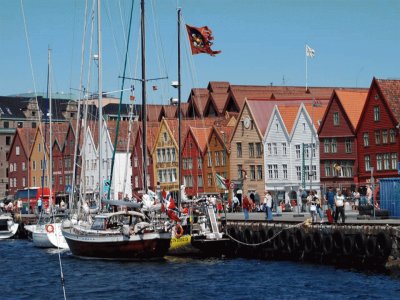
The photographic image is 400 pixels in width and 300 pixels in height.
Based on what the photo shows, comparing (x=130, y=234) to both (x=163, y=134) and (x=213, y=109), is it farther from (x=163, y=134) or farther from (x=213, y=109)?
(x=213, y=109)

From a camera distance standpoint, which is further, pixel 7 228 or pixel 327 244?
pixel 7 228

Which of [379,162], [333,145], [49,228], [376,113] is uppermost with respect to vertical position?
[376,113]

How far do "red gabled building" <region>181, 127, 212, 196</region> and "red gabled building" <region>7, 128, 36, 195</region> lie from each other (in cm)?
4107

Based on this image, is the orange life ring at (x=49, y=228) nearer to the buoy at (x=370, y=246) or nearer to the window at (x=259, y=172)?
the buoy at (x=370, y=246)

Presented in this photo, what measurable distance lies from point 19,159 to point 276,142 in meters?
62.8

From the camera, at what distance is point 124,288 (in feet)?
139

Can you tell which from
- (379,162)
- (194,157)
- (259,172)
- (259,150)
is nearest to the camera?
(379,162)

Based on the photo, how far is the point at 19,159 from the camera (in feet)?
509

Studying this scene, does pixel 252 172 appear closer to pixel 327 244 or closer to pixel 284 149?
pixel 284 149

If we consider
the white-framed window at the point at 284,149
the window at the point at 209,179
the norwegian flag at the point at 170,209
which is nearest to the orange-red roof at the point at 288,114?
the white-framed window at the point at 284,149

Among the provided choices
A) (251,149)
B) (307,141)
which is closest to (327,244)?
(307,141)

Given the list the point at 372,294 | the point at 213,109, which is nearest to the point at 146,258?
the point at 372,294

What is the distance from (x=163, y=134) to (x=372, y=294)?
8403 cm

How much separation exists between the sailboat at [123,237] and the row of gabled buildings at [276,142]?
953 inches
